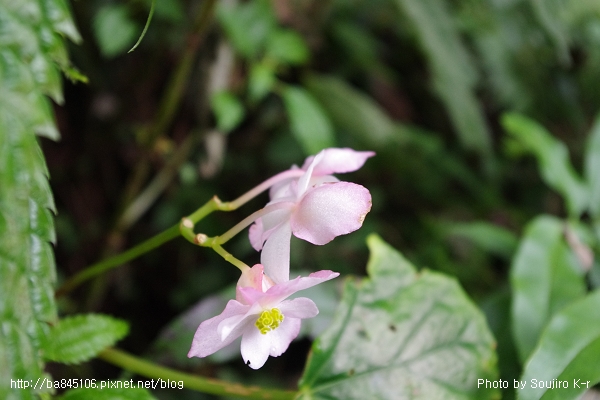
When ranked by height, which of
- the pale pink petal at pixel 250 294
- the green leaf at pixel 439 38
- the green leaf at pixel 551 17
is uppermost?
the green leaf at pixel 439 38

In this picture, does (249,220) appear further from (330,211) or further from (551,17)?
(551,17)

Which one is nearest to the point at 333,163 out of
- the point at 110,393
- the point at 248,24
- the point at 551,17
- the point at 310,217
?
the point at 310,217

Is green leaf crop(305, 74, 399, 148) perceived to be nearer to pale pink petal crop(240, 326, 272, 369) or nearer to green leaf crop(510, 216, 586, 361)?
green leaf crop(510, 216, 586, 361)

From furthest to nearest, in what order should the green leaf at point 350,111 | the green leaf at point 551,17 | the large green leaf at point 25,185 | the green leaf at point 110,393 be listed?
the green leaf at point 350,111 → the green leaf at point 551,17 → the green leaf at point 110,393 → the large green leaf at point 25,185

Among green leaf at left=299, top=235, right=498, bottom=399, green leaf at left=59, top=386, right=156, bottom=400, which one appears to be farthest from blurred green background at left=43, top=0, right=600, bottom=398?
green leaf at left=59, top=386, right=156, bottom=400

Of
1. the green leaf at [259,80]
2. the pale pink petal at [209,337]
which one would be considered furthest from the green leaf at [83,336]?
the green leaf at [259,80]

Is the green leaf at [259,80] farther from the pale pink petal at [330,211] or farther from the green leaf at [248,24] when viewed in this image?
the pale pink petal at [330,211]
